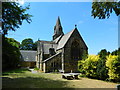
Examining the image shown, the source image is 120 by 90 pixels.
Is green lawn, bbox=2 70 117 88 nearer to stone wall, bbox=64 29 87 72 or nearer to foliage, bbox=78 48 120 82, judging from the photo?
foliage, bbox=78 48 120 82

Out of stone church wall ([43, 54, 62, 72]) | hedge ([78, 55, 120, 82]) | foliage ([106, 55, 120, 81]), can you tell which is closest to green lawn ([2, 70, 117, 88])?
foliage ([106, 55, 120, 81])

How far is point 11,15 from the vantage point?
10781 millimetres

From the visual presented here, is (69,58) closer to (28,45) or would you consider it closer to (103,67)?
(103,67)

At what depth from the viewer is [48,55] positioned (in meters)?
30.1

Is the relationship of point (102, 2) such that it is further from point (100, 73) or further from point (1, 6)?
point (100, 73)

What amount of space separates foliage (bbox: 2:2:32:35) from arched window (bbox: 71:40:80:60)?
1679 centimetres

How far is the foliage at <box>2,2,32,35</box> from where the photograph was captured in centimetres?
1019

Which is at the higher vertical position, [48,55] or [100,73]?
[48,55]

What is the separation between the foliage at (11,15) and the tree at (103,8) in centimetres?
715

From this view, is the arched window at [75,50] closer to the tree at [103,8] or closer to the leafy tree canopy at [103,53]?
the leafy tree canopy at [103,53]

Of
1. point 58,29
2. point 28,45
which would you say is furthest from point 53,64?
point 28,45

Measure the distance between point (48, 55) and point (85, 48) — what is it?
31.9 ft

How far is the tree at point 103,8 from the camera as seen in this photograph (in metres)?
8.54

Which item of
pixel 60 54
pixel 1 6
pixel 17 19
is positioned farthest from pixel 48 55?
pixel 1 6
